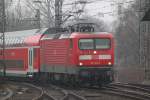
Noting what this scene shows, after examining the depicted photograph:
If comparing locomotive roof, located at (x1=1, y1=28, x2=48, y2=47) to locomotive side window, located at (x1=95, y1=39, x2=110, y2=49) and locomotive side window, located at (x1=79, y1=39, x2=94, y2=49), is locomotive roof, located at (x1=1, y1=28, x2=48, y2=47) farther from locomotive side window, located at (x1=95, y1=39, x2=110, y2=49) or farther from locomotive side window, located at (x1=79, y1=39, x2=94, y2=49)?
locomotive side window, located at (x1=95, y1=39, x2=110, y2=49)

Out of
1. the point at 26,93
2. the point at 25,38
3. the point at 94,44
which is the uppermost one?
the point at 25,38

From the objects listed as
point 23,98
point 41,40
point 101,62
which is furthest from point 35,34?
point 23,98

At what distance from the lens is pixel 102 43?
2370 cm

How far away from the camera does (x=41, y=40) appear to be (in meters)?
27.3

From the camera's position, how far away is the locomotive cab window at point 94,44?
919 inches

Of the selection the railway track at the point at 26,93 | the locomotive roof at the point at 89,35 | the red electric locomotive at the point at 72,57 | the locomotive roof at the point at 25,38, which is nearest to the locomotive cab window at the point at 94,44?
the red electric locomotive at the point at 72,57

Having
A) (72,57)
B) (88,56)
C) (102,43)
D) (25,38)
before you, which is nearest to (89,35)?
(102,43)

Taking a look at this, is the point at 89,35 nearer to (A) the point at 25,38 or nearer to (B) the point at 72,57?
(B) the point at 72,57

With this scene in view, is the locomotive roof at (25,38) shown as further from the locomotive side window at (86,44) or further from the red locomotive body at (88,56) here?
the locomotive side window at (86,44)

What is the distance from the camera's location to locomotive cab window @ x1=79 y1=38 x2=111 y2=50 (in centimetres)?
2335

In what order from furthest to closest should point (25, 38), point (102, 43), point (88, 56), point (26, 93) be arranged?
point (25, 38) → point (102, 43) → point (88, 56) → point (26, 93)

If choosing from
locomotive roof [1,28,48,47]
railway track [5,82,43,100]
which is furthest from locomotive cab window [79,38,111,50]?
locomotive roof [1,28,48,47]

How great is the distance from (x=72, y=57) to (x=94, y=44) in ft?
4.11

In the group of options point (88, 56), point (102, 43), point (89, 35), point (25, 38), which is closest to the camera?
point (88, 56)
